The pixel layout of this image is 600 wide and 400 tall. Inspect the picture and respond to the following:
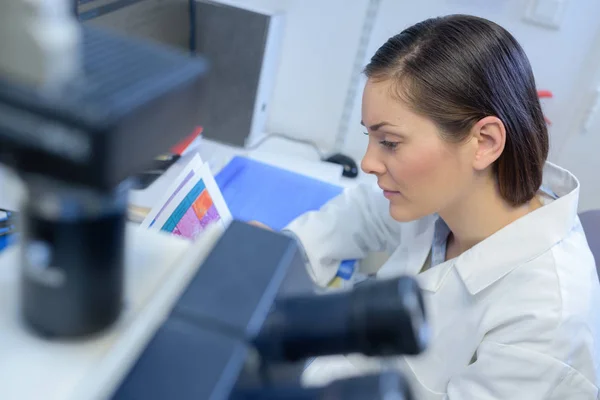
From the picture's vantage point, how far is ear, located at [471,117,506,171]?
0.85 m

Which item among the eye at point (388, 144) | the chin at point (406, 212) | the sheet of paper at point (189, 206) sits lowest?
the sheet of paper at point (189, 206)

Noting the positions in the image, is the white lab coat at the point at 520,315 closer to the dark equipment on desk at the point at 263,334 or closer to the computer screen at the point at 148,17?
the dark equipment on desk at the point at 263,334

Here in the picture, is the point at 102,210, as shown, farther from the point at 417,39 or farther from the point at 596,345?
the point at 596,345

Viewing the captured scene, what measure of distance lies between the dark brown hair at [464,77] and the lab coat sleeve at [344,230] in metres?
0.34

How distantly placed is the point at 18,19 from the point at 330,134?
1.47 metres

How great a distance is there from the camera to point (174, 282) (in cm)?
37

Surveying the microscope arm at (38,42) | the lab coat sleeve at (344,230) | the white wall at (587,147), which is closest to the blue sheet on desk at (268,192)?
the lab coat sleeve at (344,230)

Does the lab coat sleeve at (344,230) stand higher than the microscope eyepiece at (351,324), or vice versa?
the microscope eyepiece at (351,324)

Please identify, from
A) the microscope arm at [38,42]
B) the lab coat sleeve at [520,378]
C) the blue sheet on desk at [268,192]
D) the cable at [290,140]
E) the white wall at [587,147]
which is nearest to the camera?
the microscope arm at [38,42]

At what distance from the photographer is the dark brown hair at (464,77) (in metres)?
0.84

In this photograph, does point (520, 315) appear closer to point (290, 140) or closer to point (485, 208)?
point (485, 208)

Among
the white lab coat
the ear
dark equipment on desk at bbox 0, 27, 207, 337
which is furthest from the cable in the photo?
dark equipment on desk at bbox 0, 27, 207, 337

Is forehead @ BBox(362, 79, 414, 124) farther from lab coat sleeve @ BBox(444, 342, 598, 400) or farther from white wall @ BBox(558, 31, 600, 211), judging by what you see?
white wall @ BBox(558, 31, 600, 211)

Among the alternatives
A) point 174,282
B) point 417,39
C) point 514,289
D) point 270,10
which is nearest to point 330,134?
point 270,10
